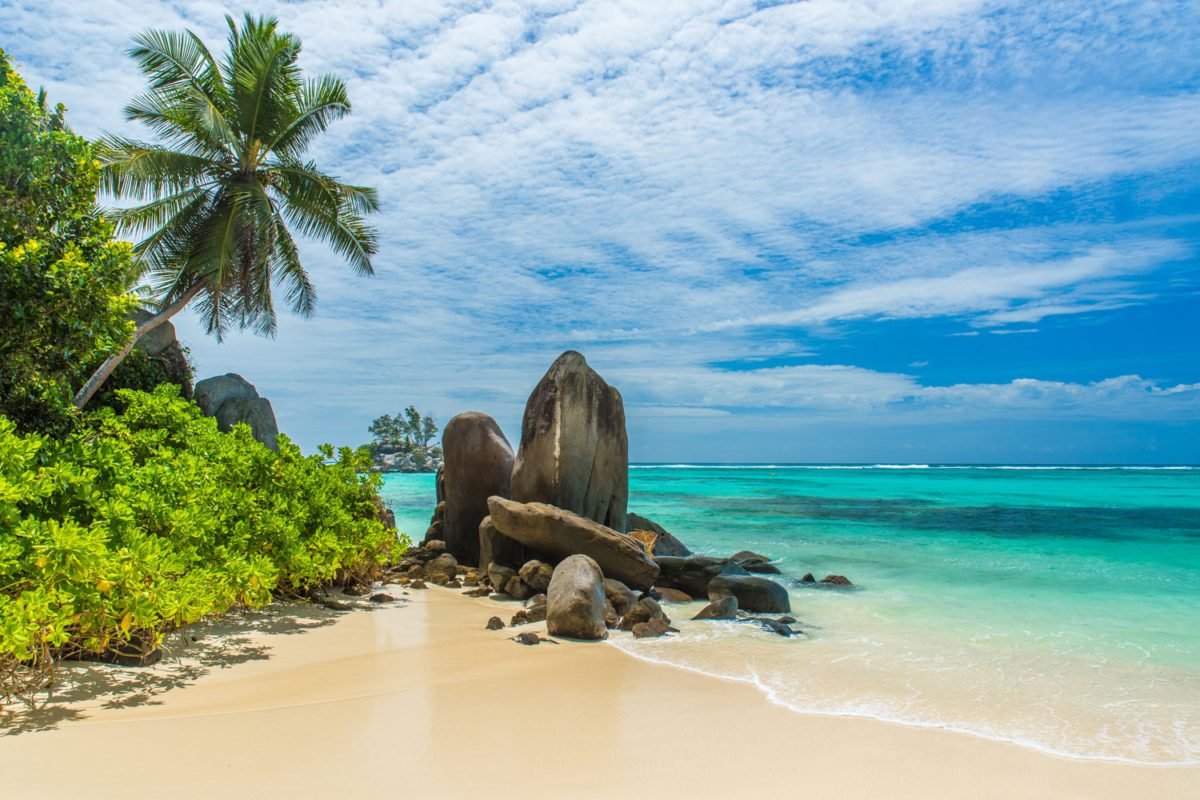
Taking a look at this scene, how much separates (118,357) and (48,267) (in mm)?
6036

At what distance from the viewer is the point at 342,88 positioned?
1722 cm

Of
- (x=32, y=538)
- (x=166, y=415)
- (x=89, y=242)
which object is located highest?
(x=89, y=242)

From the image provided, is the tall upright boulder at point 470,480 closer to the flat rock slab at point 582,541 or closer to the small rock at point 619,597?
the flat rock slab at point 582,541

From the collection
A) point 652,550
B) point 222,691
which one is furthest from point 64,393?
point 652,550

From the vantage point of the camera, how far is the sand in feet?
13.5

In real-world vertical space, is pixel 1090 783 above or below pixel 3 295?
below

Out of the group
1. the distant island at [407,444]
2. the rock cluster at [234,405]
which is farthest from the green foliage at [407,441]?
the rock cluster at [234,405]

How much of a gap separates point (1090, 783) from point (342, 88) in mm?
18199

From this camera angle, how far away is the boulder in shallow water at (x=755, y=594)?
10023 millimetres

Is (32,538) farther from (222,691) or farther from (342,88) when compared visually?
(342,88)

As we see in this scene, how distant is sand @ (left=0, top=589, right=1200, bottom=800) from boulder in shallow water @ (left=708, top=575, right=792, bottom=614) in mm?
3629

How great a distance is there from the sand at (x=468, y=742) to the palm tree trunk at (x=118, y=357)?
6.27 metres

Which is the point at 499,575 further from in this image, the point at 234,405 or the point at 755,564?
the point at 234,405

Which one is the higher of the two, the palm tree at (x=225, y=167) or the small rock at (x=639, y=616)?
the palm tree at (x=225, y=167)
